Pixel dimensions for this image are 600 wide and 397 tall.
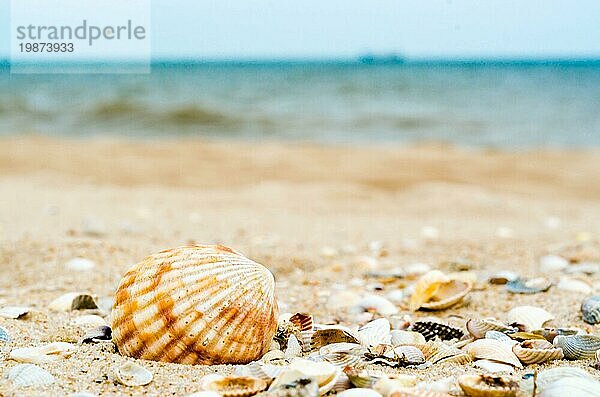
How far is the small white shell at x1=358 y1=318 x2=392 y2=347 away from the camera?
2.17 m

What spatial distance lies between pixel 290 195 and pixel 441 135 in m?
6.44

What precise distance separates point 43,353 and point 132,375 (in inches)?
15.1

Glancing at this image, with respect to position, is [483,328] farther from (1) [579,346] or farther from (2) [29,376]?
(2) [29,376]

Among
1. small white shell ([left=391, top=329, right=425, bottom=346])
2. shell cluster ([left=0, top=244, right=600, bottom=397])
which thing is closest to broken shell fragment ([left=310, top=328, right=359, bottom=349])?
shell cluster ([left=0, top=244, right=600, bottom=397])

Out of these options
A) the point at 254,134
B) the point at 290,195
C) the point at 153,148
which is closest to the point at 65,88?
the point at 254,134

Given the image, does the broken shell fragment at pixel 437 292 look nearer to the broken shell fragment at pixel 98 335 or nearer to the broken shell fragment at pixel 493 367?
the broken shell fragment at pixel 493 367

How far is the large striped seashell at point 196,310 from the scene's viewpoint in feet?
6.18

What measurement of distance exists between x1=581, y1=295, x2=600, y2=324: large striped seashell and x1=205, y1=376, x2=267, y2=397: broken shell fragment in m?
1.43

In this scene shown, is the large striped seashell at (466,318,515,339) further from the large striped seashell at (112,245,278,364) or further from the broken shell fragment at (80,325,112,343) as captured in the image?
the broken shell fragment at (80,325,112,343)

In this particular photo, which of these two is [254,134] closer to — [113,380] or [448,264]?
[448,264]

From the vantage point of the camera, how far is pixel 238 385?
5.54 ft

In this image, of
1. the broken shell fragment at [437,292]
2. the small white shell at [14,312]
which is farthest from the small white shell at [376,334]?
the small white shell at [14,312]

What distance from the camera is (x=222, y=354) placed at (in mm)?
1897

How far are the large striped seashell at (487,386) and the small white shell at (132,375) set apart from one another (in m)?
0.80
